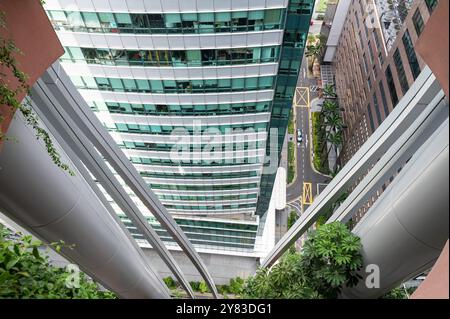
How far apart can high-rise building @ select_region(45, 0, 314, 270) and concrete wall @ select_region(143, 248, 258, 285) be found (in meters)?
6.00

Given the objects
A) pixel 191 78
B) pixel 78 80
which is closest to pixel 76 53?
pixel 78 80

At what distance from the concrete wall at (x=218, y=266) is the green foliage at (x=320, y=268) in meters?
19.9

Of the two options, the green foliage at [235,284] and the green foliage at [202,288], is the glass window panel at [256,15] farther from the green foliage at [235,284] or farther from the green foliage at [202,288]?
the green foliage at [202,288]

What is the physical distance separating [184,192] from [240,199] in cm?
359

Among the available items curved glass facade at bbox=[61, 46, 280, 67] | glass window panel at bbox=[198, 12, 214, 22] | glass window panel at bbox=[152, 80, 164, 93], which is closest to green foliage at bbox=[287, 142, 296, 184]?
glass window panel at bbox=[152, 80, 164, 93]

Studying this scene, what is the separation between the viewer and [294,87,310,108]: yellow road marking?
4458 cm

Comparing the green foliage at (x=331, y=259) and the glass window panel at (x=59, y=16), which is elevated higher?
the glass window panel at (x=59, y=16)

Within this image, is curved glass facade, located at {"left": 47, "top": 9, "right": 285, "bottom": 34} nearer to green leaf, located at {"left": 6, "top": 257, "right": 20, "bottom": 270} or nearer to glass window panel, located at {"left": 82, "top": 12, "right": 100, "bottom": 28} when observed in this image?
glass window panel, located at {"left": 82, "top": 12, "right": 100, "bottom": 28}

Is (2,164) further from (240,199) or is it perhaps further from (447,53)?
(240,199)

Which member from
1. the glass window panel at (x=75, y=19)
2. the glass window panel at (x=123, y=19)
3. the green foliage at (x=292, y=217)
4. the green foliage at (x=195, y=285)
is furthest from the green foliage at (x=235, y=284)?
the glass window panel at (x=75, y=19)

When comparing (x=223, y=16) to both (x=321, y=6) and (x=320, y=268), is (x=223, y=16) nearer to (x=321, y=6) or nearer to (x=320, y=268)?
(x=320, y=268)

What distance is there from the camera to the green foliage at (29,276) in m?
4.25

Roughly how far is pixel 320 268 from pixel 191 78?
33.2 ft

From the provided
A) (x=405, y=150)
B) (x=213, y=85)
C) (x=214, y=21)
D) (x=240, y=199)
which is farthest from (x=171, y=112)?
(x=405, y=150)
